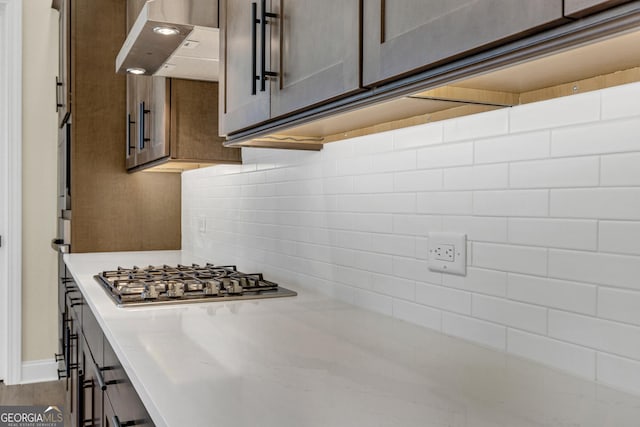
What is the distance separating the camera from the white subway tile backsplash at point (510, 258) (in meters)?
1.17

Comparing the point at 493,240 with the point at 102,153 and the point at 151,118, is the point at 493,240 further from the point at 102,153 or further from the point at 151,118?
the point at 102,153

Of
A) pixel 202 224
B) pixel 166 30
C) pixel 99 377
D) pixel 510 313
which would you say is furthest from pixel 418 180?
pixel 202 224

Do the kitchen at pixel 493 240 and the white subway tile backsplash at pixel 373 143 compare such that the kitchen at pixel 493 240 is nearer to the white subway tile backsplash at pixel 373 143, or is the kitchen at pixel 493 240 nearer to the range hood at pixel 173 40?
the white subway tile backsplash at pixel 373 143

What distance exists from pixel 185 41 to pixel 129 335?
961mm

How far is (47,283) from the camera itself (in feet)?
13.4

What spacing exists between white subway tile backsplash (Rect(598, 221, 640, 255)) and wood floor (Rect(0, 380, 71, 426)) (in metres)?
3.39

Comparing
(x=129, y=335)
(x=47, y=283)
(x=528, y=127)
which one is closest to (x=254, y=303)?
(x=129, y=335)

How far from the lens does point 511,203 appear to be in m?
1.24

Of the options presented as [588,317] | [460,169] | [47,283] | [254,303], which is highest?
[460,169]

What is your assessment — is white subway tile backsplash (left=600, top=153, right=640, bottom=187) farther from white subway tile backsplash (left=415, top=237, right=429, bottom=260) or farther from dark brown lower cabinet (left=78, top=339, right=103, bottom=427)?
dark brown lower cabinet (left=78, top=339, right=103, bottom=427)

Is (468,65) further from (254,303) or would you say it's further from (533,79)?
(254,303)

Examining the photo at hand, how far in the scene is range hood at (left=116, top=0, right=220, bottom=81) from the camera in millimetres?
1684

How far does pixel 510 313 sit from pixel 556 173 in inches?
12.0

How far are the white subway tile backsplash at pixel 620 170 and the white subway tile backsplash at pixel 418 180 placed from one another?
1.48 feet
